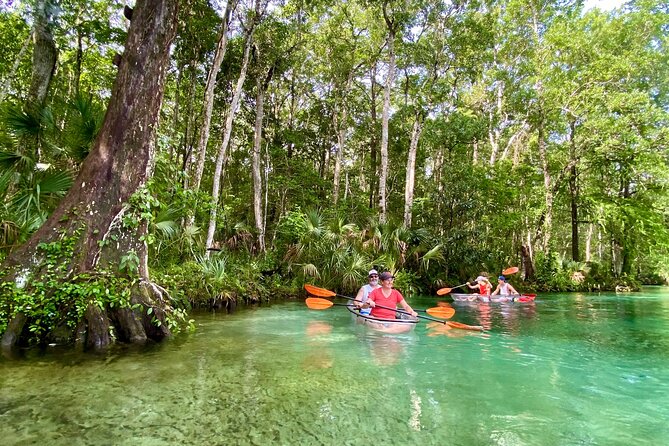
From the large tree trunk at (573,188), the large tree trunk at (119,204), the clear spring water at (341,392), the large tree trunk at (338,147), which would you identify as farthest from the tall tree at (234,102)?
the large tree trunk at (573,188)

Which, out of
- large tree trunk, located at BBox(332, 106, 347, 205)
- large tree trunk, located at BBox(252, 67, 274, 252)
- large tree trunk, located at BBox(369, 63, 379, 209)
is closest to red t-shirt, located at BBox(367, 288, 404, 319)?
large tree trunk, located at BBox(252, 67, 274, 252)

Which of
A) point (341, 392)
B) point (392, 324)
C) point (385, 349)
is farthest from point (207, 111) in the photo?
point (341, 392)

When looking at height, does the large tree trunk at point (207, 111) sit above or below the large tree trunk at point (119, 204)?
above

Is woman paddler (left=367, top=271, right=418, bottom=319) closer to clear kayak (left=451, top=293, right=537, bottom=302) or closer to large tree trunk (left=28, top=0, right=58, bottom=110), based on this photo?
clear kayak (left=451, top=293, right=537, bottom=302)

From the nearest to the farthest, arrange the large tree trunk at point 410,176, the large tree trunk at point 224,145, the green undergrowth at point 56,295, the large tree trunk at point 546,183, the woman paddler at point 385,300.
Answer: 1. the green undergrowth at point 56,295
2. the woman paddler at point 385,300
3. the large tree trunk at point 224,145
4. the large tree trunk at point 410,176
5. the large tree trunk at point 546,183

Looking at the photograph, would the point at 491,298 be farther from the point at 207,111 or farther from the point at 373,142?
the point at 373,142

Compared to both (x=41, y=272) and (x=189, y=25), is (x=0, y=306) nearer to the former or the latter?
(x=41, y=272)

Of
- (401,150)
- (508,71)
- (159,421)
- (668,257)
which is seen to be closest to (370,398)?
(159,421)

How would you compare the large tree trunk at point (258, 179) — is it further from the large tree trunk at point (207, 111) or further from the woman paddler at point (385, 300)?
the woman paddler at point (385, 300)

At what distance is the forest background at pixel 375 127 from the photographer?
1301 cm

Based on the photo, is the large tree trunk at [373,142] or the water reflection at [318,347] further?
the large tree trunk at [373,142]

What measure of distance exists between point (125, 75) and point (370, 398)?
6.05 meters

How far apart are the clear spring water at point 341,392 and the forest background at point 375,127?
3.52 metres

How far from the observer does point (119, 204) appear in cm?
616
